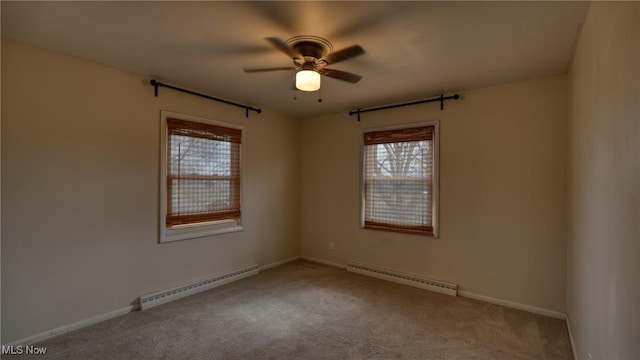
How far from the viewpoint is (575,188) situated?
2480 mm

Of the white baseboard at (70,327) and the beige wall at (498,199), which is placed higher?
the beige wall at (498,199)

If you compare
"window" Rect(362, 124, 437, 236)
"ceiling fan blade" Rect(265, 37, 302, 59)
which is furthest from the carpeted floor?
"ceiling fan blade" Rect(265, 37, 302, 59)

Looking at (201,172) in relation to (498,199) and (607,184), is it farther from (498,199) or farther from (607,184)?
(607,184)

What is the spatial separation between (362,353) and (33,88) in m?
3.53

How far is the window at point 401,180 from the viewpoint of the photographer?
154 inches

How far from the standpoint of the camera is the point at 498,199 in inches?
135

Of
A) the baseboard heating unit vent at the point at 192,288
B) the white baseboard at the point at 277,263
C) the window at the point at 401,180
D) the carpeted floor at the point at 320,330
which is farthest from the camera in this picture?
A: the white baseboard at the point at 277,263

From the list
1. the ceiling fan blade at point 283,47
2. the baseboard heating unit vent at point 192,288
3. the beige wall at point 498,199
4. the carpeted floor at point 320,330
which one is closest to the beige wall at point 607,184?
the carpeted floor at point 320,330

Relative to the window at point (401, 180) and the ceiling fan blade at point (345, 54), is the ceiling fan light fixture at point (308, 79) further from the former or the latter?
the window at point (401, 180)

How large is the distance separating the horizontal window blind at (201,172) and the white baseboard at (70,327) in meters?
0.96

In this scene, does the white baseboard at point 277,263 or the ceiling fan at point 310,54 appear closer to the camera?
the ceiling fan at point 310,54

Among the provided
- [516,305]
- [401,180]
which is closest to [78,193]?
[401,180]

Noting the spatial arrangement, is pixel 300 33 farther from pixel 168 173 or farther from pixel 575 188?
pixel 575 188

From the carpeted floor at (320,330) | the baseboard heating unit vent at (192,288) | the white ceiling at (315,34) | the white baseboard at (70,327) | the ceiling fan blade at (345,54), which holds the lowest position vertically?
the carpeted floor at (320,330)
